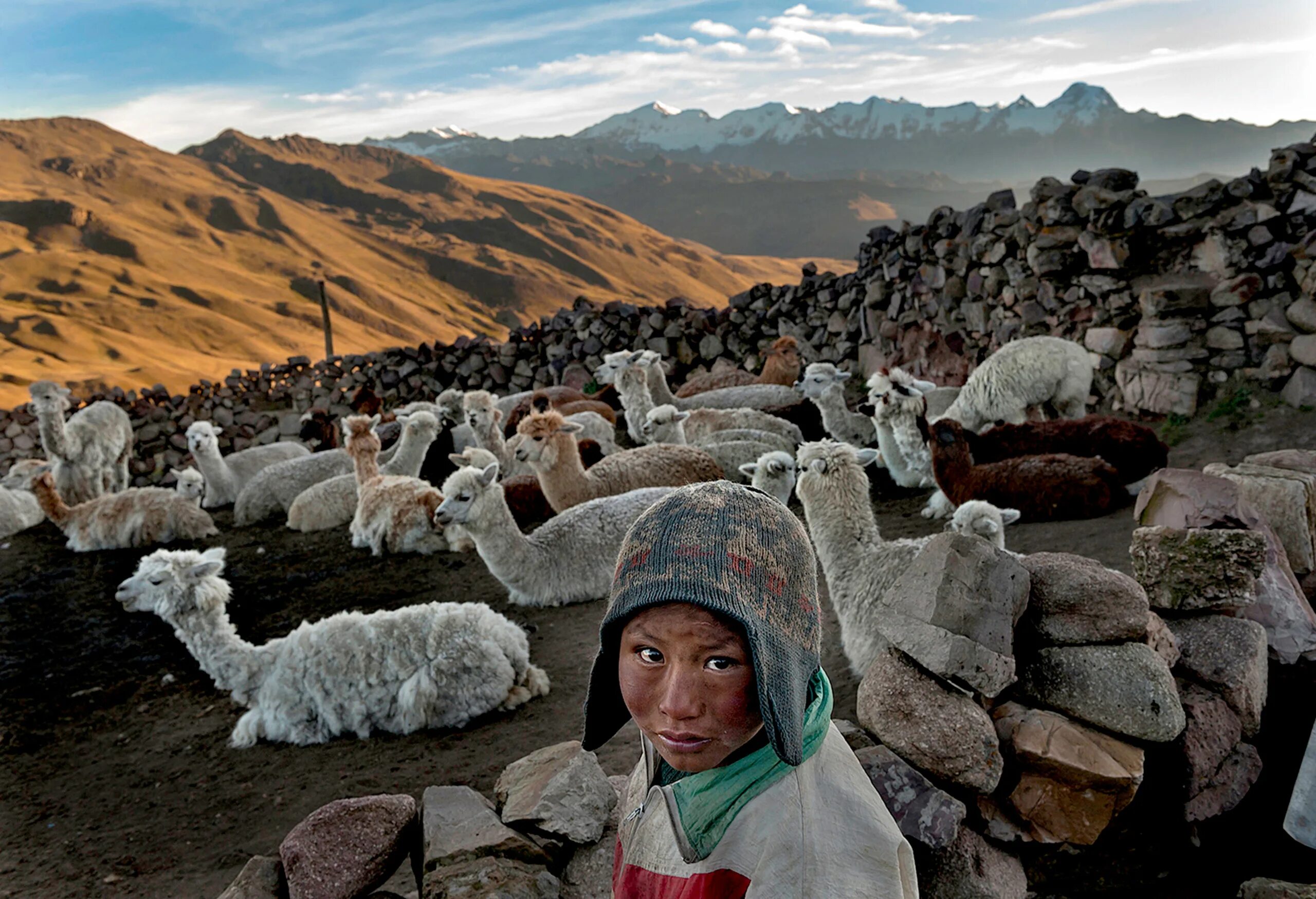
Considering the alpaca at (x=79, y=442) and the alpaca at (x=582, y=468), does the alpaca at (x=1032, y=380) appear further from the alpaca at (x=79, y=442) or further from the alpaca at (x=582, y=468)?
the alpaca at (x=79, y=442)

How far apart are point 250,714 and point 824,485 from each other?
3433mm

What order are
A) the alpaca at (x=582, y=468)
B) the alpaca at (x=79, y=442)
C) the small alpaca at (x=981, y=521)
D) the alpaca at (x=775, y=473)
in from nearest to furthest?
the small alpaca at (x=981, y=521)
the alpaca at (x=775, y=473)
the alpaca at (x=582, y=468)
the alpaca at (x=79, y=442)

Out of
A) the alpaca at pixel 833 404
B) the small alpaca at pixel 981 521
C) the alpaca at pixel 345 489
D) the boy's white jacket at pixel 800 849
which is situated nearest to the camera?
the boy's white jacket at pixel 800 849

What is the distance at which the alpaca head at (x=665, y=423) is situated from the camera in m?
8.65

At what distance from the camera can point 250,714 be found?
438 cm

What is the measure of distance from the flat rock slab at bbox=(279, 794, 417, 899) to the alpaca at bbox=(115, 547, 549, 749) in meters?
1.33

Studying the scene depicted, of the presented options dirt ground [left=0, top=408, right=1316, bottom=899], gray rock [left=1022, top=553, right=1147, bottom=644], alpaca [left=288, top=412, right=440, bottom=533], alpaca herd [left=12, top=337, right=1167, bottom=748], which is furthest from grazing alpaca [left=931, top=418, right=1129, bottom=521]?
alpaca [left=288, top=412, right=440, bottom=533]

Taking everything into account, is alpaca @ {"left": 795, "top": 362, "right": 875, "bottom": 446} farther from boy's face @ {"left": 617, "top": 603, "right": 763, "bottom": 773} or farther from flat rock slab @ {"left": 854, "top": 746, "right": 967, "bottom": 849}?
boy's face @ {"left": 617, "top": 603, "right": 763, "bottom": 773}

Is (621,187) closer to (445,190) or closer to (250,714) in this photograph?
(445,190)

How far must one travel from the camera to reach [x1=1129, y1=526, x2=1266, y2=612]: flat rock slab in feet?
11.7

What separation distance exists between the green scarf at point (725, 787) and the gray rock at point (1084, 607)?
238 cm

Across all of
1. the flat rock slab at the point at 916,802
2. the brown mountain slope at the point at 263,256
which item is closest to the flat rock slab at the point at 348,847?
the flat rock slab at the point at 916,802

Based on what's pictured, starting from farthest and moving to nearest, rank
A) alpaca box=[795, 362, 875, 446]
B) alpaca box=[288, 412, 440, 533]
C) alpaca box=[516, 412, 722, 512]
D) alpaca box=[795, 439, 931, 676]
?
1. alpaca box=[795, 362, 875, 446]
2. alpaca box=[288, 412, 440, 533]
3. alpaca box=[516, 412, 722, 512]
4. alpaca box=[795, 439, 931, 676]

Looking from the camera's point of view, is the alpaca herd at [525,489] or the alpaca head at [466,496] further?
the alpaca head at [466,496]
